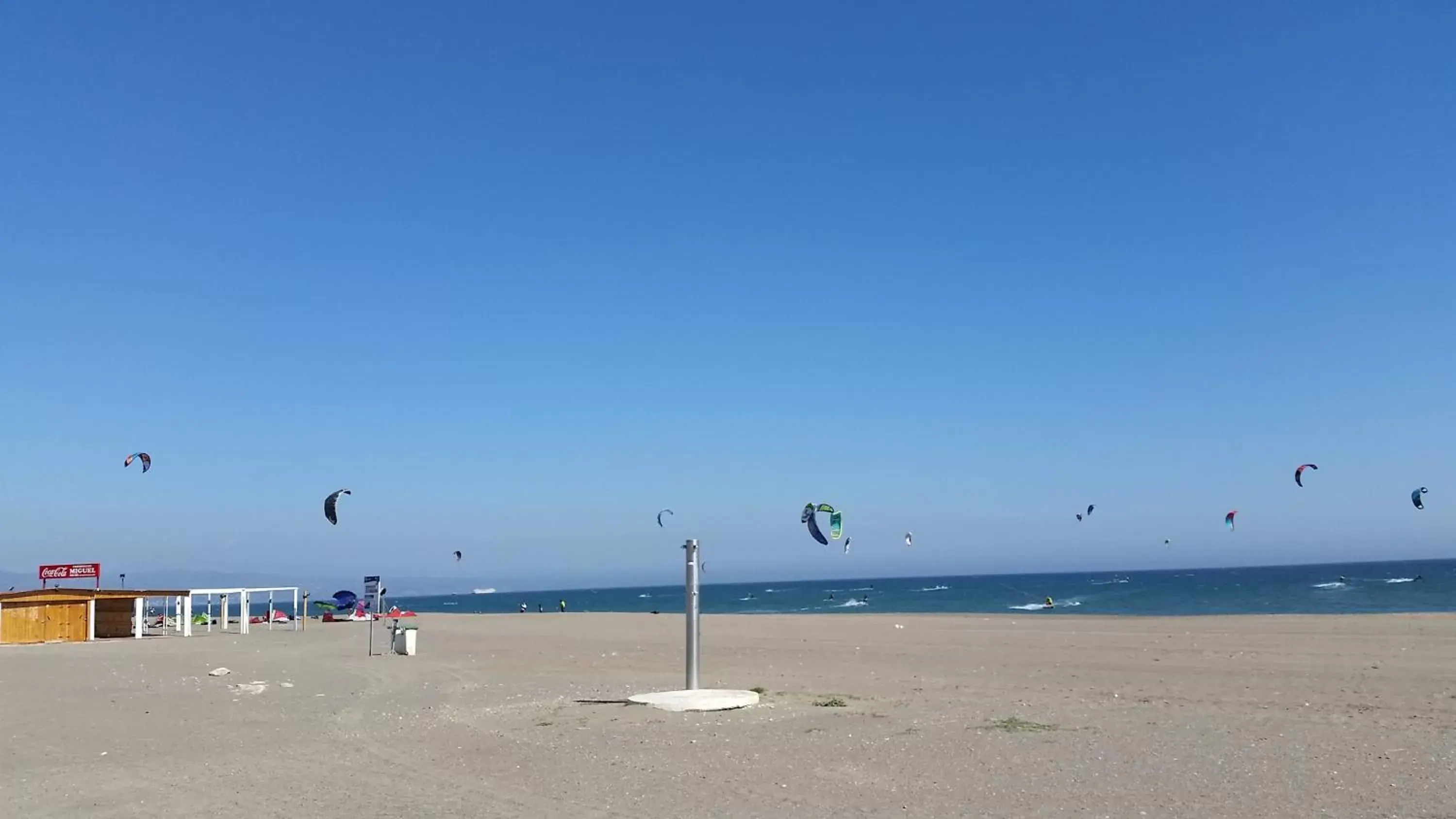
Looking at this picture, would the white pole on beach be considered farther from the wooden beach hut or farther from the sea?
the wooden beach hut

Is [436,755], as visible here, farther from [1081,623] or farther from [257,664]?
[1081,623]

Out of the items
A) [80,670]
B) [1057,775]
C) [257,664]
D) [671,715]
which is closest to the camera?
[1057,775]

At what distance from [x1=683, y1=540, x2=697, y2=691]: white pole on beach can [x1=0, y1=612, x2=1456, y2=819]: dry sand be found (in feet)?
3.14

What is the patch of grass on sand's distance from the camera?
35.2ft

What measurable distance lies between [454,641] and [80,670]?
1020 cm

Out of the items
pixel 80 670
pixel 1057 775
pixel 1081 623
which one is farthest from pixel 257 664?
pixel 1081 623

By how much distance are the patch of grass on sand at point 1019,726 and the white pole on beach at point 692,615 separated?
3624 mm

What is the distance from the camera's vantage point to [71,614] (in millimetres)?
31547

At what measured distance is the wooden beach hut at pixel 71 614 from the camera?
2986 centimetres

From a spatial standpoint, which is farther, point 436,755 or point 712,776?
point 436,755

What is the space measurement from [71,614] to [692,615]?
25819 mm

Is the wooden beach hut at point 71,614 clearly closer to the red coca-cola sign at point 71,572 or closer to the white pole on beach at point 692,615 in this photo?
the red coca-cola sign at point 71,572

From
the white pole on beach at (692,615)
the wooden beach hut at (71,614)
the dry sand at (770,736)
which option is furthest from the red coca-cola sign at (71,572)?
the white pole on beach at (692,615)

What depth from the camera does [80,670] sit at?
20156 mm
